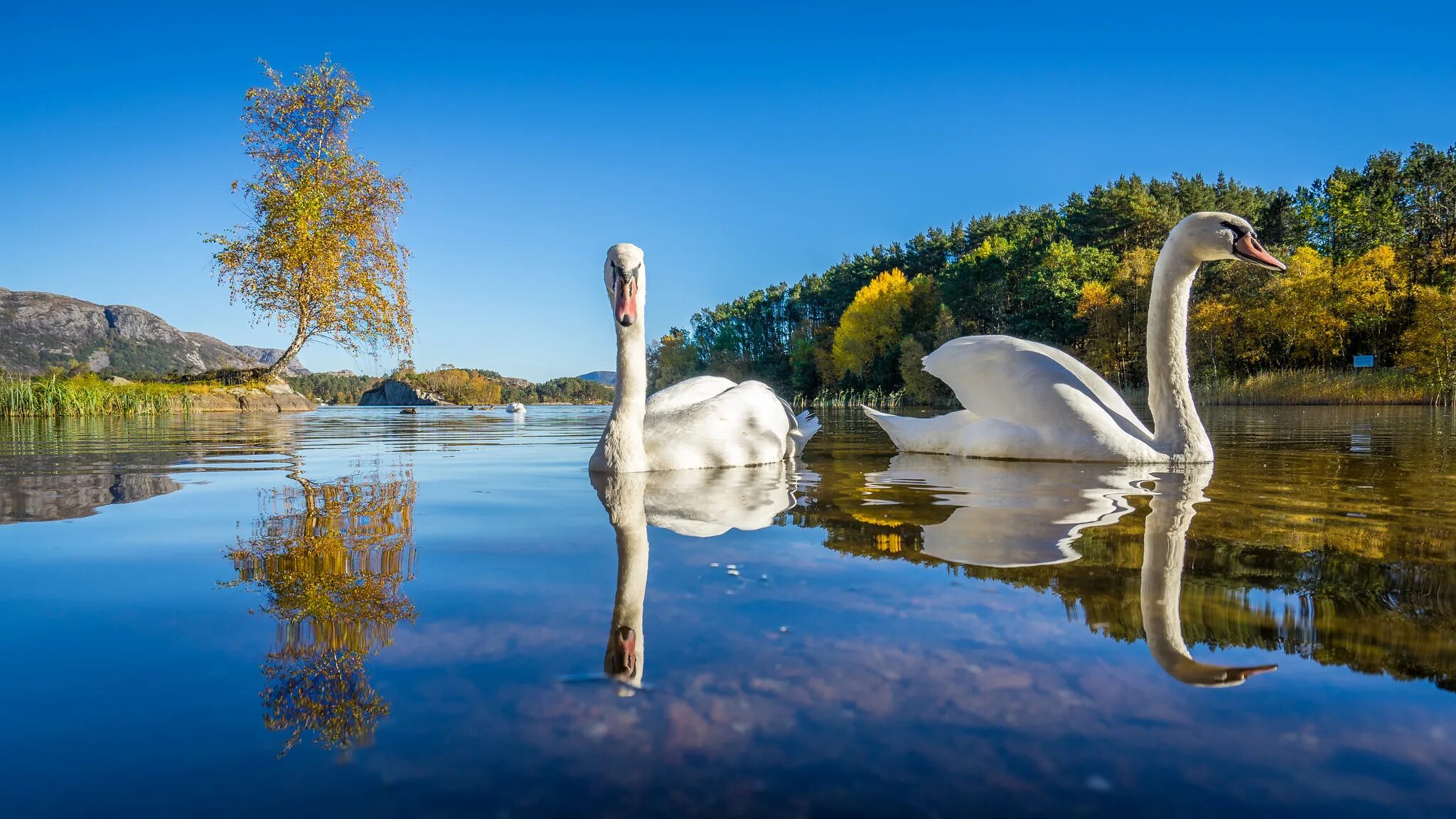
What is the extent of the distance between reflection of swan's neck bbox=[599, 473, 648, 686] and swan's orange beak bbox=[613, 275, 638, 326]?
1.06 meters

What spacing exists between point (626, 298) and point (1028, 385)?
10.7ft

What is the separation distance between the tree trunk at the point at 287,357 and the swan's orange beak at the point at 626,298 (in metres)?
21.2

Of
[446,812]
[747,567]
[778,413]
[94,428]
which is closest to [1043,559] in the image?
[747,567]

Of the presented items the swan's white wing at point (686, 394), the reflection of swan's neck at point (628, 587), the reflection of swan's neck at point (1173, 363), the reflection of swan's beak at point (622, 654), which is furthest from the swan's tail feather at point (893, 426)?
the reflection of swan's beak at point (622, 654)

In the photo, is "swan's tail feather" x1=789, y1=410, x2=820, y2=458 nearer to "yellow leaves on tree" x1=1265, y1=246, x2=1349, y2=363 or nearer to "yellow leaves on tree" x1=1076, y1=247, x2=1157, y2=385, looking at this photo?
"yellow leaves on tree" x1=1265, y1=246, x2=1349, y2=363

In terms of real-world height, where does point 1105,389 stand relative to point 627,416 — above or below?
above

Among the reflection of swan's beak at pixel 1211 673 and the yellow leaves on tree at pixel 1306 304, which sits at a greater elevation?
the yellow leaves on tree at pixel 1306 304

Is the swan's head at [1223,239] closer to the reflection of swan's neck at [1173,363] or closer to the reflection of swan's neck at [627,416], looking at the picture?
the reflection of swan's neck at [1173,363]

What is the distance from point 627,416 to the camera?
519cm

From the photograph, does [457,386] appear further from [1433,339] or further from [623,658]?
[623,658]

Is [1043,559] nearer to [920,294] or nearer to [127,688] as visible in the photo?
[127,688]

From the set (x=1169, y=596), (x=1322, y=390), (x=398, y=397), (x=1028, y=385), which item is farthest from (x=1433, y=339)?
(x=398, y=397)

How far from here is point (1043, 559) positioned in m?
2.54

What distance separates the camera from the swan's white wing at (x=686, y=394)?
21.6ft
